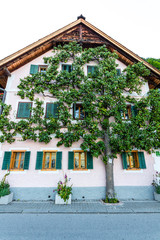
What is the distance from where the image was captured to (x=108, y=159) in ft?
24.7

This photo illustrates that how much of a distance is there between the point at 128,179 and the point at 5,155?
7.86 m

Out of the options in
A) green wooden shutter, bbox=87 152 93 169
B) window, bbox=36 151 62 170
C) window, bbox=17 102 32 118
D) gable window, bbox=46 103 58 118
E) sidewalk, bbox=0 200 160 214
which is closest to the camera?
sidewalk, bbox=0 200 160 214

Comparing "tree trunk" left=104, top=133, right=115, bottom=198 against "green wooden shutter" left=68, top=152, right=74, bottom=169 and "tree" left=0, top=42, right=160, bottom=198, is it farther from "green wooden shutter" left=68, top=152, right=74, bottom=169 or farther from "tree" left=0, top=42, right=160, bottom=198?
"green wooden shutter" left=68, top=152, right=74, bottom=169

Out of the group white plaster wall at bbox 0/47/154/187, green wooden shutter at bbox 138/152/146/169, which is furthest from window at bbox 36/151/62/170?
green wooden shutter at bbox 138/152/146/169

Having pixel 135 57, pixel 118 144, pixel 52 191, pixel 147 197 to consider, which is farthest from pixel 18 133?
pixel 135 57

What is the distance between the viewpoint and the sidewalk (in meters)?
5.77

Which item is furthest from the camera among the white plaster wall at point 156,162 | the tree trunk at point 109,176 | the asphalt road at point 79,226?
the white plaster wall at point 156,162

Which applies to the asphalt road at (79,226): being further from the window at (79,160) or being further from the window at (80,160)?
the window at (79,160)

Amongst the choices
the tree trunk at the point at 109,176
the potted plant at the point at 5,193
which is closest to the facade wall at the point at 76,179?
the potted plant at the point at 5,193

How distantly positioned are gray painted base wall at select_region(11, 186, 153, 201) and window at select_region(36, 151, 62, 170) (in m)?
1.27

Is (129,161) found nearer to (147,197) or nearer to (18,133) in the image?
(147,197)

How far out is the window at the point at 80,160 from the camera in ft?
25.3

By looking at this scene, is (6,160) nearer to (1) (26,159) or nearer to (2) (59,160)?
(1) (26,159)

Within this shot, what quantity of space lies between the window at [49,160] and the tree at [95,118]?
3.02 ft
